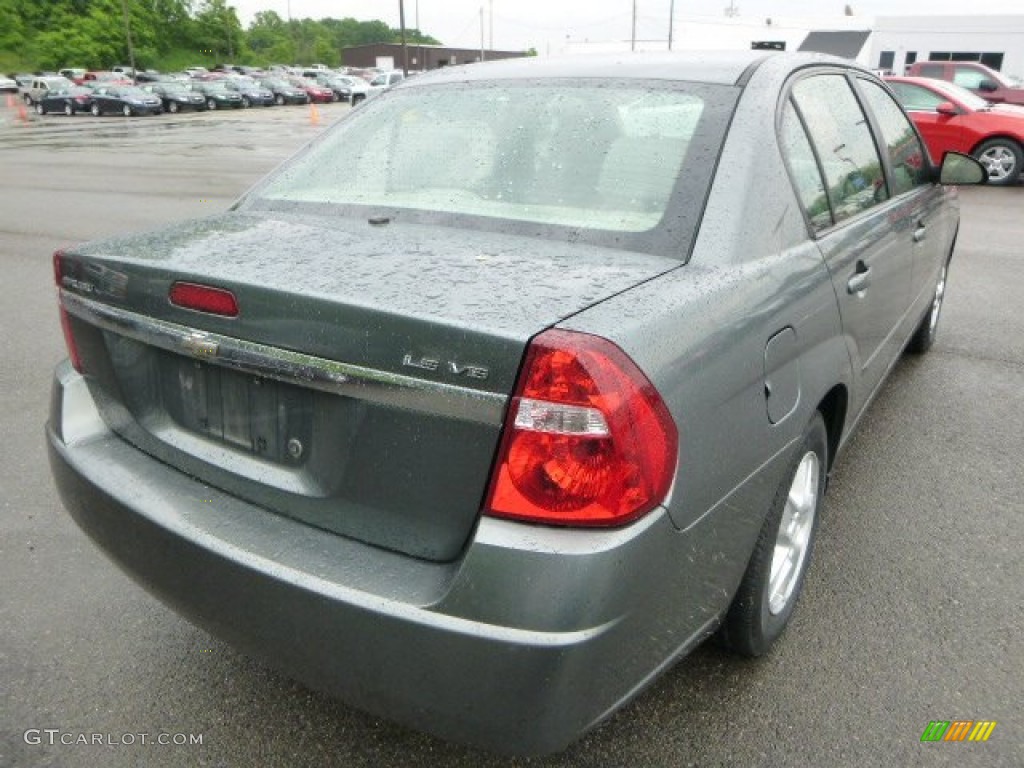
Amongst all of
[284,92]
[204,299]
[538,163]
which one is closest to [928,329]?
[538,163]

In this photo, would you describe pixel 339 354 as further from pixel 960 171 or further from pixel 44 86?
pixel 44 86

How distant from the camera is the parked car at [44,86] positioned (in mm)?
43094

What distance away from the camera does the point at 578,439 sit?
154cm

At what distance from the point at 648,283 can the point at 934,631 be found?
1.55 metres

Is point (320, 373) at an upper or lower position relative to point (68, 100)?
lower

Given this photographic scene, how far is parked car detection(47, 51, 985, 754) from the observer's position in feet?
5.09

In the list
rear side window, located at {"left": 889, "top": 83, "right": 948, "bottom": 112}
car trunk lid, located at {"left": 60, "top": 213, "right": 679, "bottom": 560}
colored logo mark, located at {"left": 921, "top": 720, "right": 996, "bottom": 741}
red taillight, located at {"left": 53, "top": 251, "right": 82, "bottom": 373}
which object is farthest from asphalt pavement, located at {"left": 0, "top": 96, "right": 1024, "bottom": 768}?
rear side window, located at {"left": 889, "top": 83, "right": 948, "bottom": 112}

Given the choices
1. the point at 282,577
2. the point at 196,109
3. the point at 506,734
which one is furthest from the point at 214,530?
the point at 196,109

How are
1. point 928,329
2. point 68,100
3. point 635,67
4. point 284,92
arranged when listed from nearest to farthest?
1. point 635,67
2. point 928,329
3. point 68,100
4. point 284,92

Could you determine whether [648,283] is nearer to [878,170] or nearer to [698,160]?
[698,160]

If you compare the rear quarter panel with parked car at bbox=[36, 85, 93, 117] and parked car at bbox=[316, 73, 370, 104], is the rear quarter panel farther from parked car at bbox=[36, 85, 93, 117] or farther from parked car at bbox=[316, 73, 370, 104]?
parked car at bbox=[316, 73, 370, 104]

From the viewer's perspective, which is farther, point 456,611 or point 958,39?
point 958,39

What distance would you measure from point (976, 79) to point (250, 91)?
1616 inches

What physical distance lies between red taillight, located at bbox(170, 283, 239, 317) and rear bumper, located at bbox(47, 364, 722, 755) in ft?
1.43
